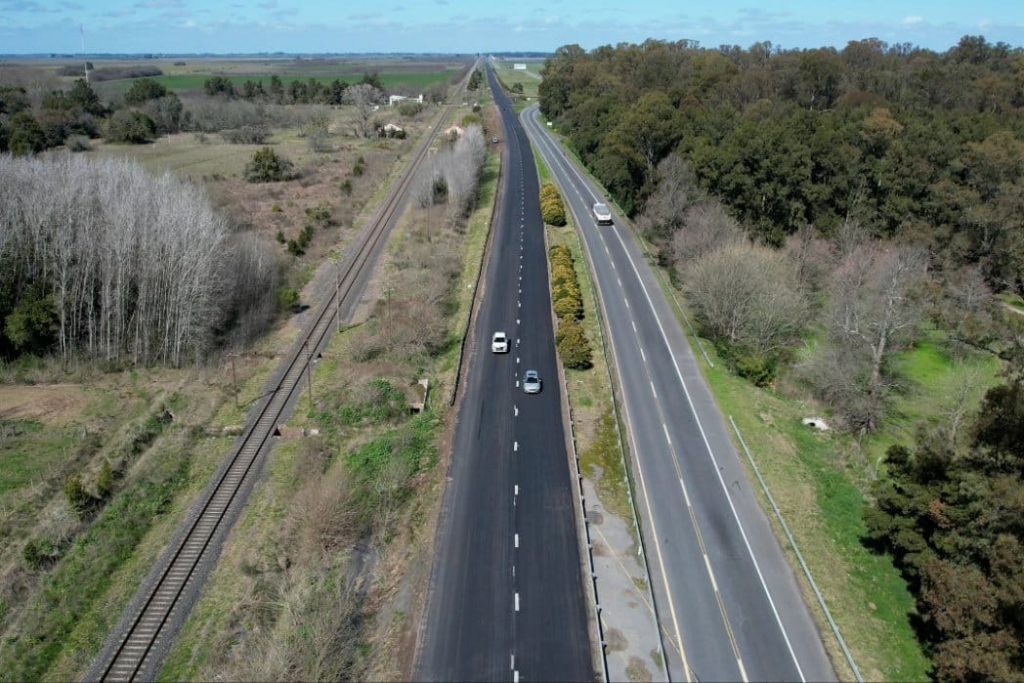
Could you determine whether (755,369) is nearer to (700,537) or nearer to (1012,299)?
(700,537)

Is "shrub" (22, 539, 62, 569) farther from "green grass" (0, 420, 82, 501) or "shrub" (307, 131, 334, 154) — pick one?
"shrub" (307, 131, 334, 154)

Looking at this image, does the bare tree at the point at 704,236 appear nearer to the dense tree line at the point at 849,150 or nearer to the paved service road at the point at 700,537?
the dense tree line at the point at 849,150

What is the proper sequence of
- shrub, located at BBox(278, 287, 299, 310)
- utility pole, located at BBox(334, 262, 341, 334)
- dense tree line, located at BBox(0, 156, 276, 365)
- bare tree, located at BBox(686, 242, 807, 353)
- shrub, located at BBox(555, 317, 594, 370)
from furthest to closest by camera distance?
shrub, located at BBox(278, 287, 299, 310), utility pole, located at BBox(334, 262, 341, 334), bare tree, located at BBox(686, 242, 807, 353), shrub, located at BBox(555, 317, 594, 370), dense tree line, located at BBox(0, 156, 276, 365)

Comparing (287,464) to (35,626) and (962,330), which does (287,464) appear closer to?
(35,626)

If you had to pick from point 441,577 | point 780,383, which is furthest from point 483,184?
point 441,577

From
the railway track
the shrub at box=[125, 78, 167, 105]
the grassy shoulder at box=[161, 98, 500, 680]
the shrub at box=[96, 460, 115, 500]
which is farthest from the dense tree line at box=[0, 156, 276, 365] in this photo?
the shrub at box=[125, 78, 167, 105]

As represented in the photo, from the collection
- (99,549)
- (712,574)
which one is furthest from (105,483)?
(712,574)

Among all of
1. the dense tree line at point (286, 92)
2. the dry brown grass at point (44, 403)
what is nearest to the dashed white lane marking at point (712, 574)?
the dry brown grass at point (44, 403)
